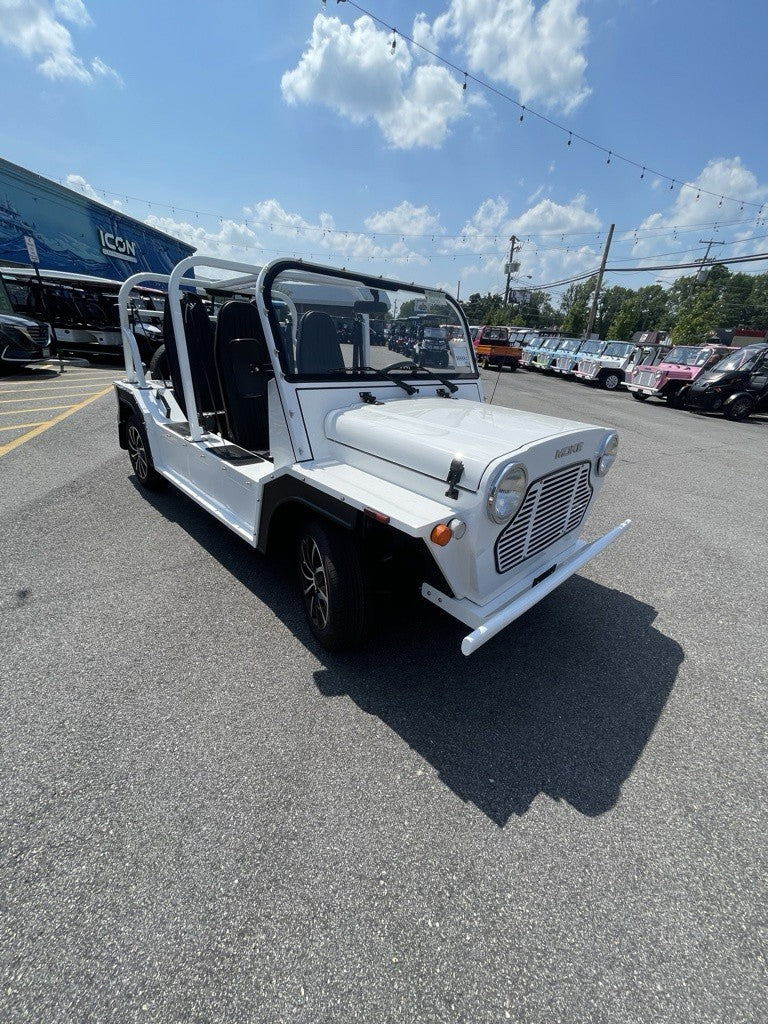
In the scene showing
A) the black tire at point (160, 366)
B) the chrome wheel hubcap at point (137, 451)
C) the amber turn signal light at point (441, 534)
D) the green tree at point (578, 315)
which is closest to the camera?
the amber turn signal light at point (441, 534)

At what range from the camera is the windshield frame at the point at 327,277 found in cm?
291

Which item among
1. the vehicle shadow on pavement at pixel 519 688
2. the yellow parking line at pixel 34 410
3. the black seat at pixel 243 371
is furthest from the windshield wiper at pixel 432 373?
the yellow parking line at pixel 34 410

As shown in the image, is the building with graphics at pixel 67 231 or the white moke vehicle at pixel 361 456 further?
the building with graphics at pixel 67 231

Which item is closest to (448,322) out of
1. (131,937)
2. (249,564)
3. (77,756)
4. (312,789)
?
(249,564)

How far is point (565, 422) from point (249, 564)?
266 centimetres

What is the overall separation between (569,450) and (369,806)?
2058 mm

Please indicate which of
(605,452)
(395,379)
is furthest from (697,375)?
(395,379)

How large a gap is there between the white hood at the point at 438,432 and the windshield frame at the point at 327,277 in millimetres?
297

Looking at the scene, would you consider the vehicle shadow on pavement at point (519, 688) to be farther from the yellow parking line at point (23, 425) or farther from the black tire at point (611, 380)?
the black tire at point (611, 380)

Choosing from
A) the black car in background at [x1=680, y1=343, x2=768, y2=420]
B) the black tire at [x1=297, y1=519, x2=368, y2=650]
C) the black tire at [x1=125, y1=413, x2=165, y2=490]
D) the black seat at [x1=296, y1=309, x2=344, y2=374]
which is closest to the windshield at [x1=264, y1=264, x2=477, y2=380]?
the black seat at [x1=296, y1=309, x2=344, y2=374]

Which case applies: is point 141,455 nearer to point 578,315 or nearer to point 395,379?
point 395,379

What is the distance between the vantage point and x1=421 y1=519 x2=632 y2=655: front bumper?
Result: 80.7 inches

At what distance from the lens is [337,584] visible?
2518 millimetres

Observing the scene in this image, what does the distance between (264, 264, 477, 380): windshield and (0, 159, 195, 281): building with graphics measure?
18.5 metres
